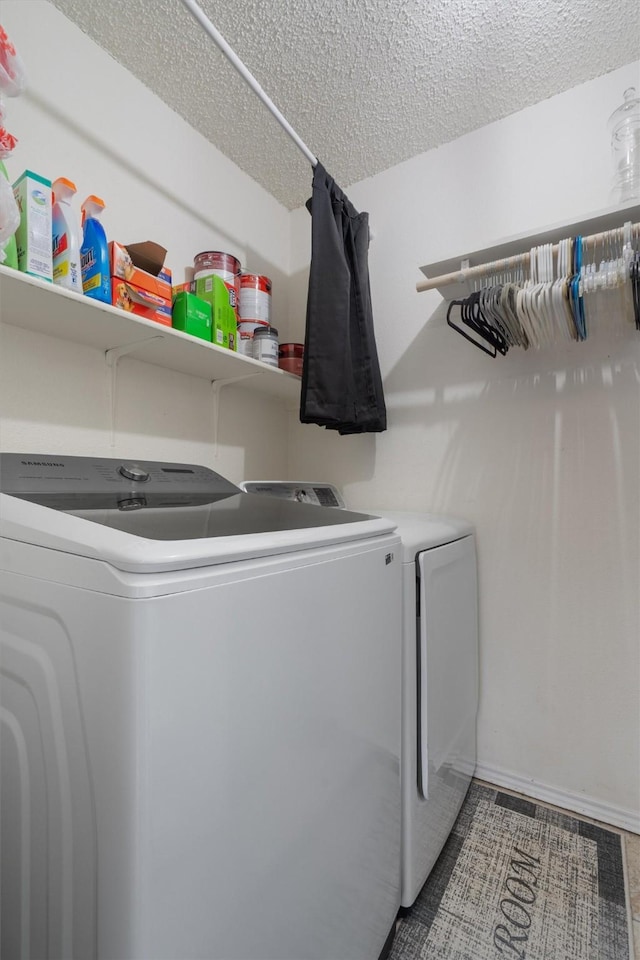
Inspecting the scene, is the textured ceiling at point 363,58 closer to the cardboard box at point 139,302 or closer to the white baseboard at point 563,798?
the cardboard box at point 139,302

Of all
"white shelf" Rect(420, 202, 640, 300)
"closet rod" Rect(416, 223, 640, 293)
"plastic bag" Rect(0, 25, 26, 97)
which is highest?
"plastic bag" Rect(0, 25, 26, 97)

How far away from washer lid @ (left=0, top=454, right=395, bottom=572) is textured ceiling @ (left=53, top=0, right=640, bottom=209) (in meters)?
1.45

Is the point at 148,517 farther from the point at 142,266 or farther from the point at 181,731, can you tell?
the point at 142,266

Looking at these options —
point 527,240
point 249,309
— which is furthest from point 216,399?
point 527,240

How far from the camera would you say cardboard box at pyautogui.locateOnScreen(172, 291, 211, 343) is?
1.51 metres

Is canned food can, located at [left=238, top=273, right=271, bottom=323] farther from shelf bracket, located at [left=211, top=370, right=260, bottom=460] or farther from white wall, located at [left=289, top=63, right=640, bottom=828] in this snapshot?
white wall, located at [left=289, top=63, right=640, bottom=828]

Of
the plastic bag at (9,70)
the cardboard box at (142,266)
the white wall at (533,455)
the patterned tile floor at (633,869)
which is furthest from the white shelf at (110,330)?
the patterned tile floor at (633,869)

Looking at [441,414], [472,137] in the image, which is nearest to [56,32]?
[472,137]

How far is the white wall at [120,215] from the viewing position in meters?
1.33

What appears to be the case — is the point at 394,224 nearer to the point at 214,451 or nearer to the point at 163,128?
the point at 163,128

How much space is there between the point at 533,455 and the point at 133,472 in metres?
1.44

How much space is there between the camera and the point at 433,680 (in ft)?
4.30

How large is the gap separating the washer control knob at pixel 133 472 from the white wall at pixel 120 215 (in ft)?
0.98

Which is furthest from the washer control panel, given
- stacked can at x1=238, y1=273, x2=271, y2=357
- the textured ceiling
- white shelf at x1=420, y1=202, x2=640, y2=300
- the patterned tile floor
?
the patterned tile floor
